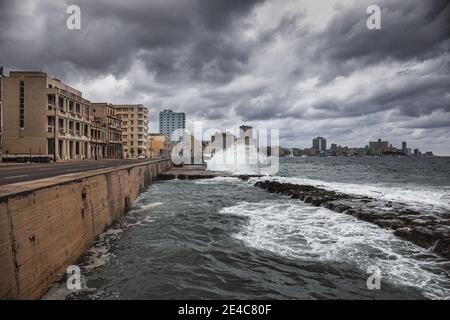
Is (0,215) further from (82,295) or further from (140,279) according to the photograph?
(140,279)

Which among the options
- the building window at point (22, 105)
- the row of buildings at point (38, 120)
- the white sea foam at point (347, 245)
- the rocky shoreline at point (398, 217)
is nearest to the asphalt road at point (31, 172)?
the white sea foam at point (347, 245)

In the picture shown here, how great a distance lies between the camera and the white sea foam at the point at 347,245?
10.0 m

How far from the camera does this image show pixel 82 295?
824 cm

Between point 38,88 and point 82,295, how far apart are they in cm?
4824

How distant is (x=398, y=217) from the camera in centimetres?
1834

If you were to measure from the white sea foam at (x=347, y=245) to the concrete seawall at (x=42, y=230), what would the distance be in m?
7.66

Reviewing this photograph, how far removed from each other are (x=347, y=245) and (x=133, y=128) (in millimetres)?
103217

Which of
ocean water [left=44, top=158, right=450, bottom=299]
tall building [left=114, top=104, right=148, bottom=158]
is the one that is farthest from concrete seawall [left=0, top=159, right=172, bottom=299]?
tall building [left=114, top=104, right=148, bottom=158]

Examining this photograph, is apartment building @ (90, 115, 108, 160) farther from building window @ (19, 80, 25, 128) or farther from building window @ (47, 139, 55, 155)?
building window @ (19, 80, 25, 128)

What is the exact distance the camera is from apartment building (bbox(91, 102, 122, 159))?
70125mm

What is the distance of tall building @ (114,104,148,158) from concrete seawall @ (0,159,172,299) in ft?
314

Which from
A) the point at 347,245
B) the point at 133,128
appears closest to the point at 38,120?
the point at 347,245

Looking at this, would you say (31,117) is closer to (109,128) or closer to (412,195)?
(109,128)

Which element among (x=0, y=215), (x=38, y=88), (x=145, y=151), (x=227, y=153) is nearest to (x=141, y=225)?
(x=0, y=215)
